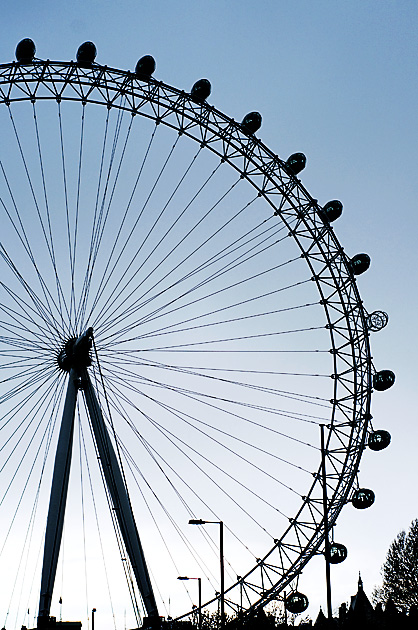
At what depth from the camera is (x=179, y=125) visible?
111 ft

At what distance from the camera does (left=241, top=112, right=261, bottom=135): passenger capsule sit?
116 ft

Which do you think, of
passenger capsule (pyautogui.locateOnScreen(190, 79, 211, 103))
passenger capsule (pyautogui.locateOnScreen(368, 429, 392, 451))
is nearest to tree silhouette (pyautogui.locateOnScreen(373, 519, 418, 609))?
passenger capsule (pyautogui.locateOnScreen(368, 429, 392, 451))

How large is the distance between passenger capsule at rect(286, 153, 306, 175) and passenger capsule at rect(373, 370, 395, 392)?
963 cm

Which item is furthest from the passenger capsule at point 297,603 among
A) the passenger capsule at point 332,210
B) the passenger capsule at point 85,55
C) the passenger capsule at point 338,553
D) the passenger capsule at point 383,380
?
the passenger capsule at point 85,55

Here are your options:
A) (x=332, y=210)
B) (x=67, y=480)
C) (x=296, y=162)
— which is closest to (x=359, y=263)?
(x=332, y=210)

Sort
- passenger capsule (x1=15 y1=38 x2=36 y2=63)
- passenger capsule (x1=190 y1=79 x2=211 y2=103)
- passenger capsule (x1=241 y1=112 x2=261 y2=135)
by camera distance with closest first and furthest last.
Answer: passenger capsule (x1=15 y1=38 x2=36 y2=63) → passenger capsule (x1=190 y1=79 x2=211 y2=103) → passenger capsule (x1=241 y1=112 x2=261 y2=135)

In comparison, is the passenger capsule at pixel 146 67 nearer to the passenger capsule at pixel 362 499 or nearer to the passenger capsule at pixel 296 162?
the passenger capsule at pixel 296 162

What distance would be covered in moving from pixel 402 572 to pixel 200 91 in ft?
142

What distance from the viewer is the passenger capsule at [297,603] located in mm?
30891

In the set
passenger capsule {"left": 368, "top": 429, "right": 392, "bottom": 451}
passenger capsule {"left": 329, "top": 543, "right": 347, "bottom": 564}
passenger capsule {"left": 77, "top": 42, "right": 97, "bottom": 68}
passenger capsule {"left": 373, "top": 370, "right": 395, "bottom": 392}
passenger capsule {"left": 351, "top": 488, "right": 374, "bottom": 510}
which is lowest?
passenger capsule {"left": 329, "top": 543, "right": 347, "bottom": 564}

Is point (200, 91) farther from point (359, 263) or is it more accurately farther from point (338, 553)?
point (338, 553)

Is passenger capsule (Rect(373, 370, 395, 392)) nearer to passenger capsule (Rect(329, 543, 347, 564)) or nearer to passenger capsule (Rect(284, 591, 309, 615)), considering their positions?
passenger capsule (Rect(329, 543, 347, 564))

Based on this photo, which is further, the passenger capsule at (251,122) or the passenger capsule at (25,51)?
the passenger capsule at (251,122)

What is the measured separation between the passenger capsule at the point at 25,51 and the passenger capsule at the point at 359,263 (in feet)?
53.0
